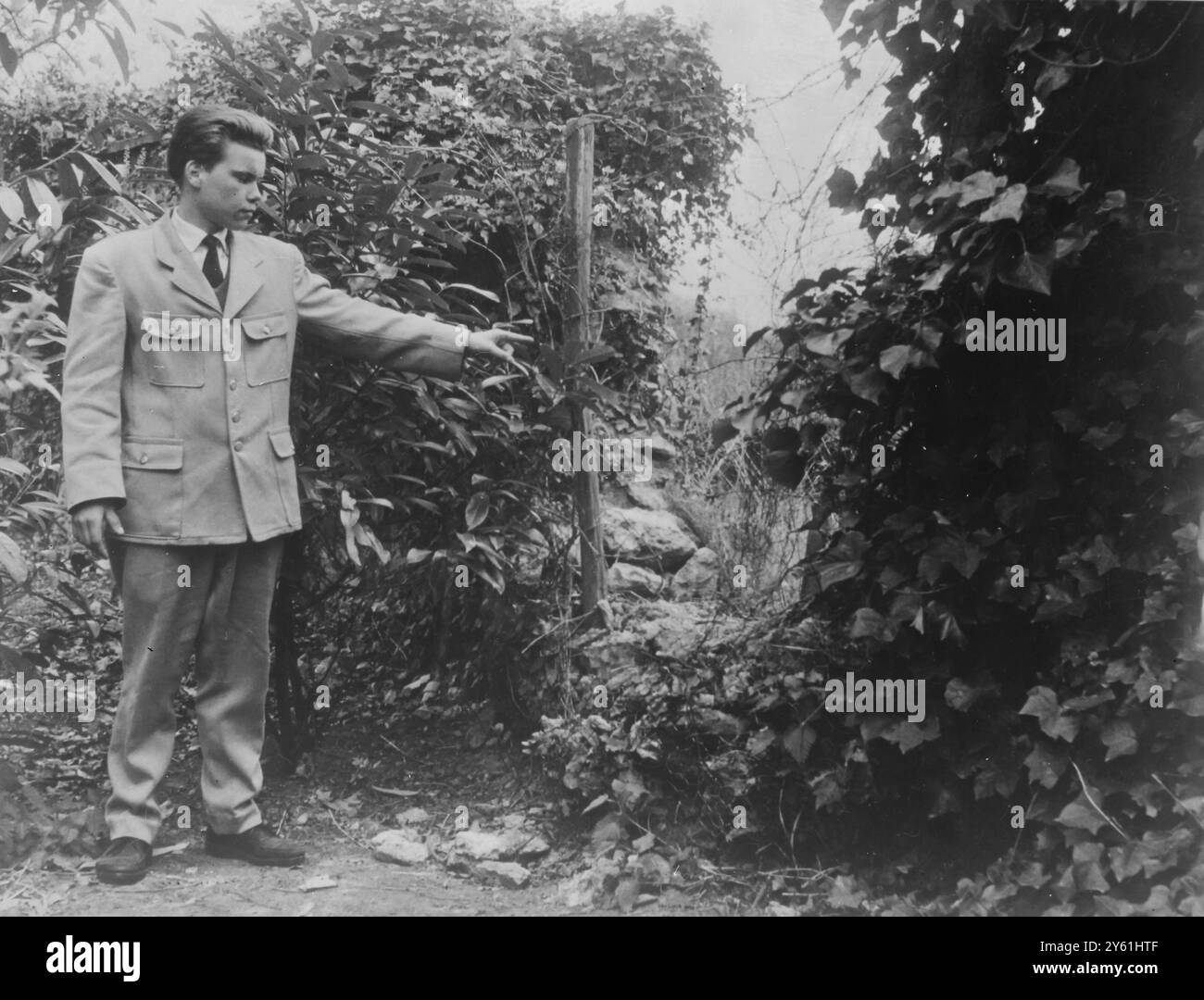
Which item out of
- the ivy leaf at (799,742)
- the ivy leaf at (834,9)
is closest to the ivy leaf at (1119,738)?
the ivy leaf at (799,742)

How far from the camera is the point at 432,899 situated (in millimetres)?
2811

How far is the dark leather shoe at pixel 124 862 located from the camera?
272 cm

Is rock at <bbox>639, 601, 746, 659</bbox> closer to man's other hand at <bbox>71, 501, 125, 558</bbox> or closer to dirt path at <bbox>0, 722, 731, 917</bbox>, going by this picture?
dirt path at <bbox>0, 722, 731, 917</bbox>

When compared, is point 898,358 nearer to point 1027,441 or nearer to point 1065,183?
point 1027,441

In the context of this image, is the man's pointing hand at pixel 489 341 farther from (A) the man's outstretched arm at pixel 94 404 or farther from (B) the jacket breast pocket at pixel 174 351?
(A) the man's outstretched arm at pixel 94 404

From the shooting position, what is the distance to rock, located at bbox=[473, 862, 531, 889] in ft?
9.47

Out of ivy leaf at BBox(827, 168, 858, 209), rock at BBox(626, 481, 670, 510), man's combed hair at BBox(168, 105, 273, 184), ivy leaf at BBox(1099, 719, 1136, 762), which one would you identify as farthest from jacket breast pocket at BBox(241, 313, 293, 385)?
ivy leaf at BBox(1099, 719, 1136, 762)

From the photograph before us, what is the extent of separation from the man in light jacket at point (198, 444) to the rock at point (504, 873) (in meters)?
0.53

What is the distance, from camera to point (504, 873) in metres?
2.90

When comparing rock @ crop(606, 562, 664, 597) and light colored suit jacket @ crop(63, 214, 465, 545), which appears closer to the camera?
light colored suit jacket @ crop(63, 214, 465, 545)

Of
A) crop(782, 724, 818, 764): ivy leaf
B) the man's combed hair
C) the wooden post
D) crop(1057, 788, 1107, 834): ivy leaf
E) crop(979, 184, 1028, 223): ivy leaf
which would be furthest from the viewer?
the wooden post

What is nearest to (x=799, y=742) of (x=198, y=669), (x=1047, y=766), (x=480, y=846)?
(x=1047, y=766)

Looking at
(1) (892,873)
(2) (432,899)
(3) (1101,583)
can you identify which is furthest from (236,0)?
(1) (892,873)
